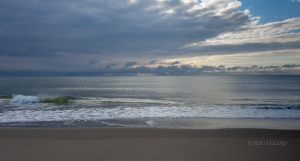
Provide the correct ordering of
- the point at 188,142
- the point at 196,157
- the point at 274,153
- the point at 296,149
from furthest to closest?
the point at 188,142 → the point at 296,149 → the point at 274,153 → the point at 196,157

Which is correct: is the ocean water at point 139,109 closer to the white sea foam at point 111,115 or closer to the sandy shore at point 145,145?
the white sea foam at point 111,115

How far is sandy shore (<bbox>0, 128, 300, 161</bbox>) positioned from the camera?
6.67m

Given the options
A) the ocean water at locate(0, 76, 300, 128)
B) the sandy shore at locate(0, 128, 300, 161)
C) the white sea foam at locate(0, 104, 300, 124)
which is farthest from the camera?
the white sea foam at locate(0, 104, 300, 124)

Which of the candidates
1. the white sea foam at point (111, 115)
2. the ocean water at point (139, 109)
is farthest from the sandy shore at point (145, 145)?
the white sea foam at point (111, 115)

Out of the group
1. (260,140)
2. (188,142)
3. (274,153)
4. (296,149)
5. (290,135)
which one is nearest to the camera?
(274,153)

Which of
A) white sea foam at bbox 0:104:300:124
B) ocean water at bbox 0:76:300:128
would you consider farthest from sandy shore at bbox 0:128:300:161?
white sea foam at bbox 0:104:300:124

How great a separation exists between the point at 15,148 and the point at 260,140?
32.0ft

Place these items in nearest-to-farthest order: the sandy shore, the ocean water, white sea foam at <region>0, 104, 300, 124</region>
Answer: the sandy shore, the ocean water, white sea foam at <region>0, 104, 300, 124</region>

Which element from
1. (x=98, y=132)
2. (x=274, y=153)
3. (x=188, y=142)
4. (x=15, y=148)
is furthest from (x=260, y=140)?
(x=15, y=148)

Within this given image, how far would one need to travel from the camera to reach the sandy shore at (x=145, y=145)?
6672 millimetres

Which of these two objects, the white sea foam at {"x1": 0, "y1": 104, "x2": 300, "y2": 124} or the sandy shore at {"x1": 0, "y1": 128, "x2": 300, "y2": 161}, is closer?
the sandy shore at {"x1": 0, "y1": 128, "x2": 300, "y2": 161}

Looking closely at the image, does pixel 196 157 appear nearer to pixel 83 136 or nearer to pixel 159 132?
pixel 159 132

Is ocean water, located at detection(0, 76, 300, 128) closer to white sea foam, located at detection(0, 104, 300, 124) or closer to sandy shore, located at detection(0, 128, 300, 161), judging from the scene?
white sea foam, located at detection(0, 104, 300, 124)

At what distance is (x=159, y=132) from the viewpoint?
34.2 ft
